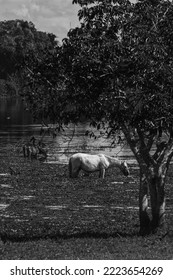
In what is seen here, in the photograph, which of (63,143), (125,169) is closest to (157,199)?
(125,169)

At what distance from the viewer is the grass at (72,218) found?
1841cm

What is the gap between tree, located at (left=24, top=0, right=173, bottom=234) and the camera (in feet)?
59.9

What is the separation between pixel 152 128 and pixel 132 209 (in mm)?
9257

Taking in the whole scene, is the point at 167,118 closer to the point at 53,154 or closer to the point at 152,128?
the point at 152,128

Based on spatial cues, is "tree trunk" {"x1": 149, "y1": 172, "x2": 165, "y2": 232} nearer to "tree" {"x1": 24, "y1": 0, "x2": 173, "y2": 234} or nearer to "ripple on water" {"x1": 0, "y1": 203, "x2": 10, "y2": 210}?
"tree" {"x1": 24, "y1": 0, "x2": 173, "y2": 234}

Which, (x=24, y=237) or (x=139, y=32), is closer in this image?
(x=139, y=32)

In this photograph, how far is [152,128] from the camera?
1831 centimetres

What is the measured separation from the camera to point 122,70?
1888 cm

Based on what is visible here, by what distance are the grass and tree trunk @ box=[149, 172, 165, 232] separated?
0.42 metres

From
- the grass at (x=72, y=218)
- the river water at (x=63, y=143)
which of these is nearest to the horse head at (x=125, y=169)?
the grass at (x=72, y=218)

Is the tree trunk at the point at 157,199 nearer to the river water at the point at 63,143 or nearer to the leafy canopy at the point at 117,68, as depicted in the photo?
the leafy canopy at the point at 117,68

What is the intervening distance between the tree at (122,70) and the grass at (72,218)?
2.72 m

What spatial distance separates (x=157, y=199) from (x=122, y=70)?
4714mm

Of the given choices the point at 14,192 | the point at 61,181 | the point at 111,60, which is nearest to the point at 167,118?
the point at 111,60
